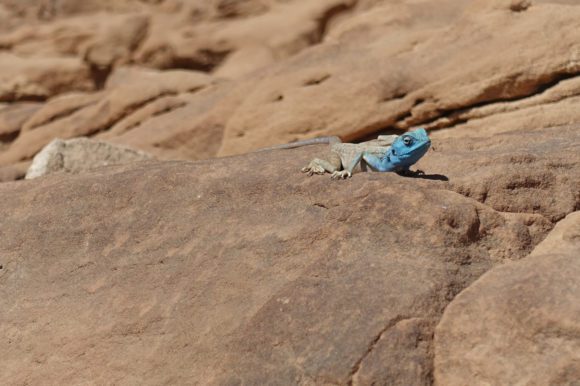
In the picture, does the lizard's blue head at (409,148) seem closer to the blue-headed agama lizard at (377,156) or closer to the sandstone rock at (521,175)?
the blue-headed agama lizard at (377,156)

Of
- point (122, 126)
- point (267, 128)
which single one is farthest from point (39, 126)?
point (267, 128)

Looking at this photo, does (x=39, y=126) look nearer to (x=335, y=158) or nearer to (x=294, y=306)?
(x=335, y=158)

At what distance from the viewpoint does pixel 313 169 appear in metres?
5.49

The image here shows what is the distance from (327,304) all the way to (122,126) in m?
8.25

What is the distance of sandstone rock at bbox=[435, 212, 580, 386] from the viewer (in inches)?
149

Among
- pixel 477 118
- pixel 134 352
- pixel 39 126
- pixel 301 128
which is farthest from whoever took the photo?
pixel 39 126

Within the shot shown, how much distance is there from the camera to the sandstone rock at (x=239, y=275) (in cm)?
419

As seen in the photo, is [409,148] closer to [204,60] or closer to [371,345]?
[371,345]

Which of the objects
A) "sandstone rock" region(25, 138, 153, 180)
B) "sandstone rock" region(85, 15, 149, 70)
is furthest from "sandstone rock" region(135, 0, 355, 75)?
"sandstone rock" region(25, 138, 153, 180)

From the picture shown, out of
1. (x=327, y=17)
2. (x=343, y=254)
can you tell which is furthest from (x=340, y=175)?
(x=327, y=17)

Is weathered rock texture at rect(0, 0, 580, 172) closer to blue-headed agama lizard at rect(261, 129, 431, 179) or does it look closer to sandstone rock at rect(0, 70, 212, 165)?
sandstone rock at rect(0, 70, 212, 165)

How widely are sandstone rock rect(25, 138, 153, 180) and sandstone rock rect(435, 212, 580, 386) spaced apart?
5.71 meters

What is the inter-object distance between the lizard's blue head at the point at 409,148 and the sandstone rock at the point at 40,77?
11750 mm

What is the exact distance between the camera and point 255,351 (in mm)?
4297
